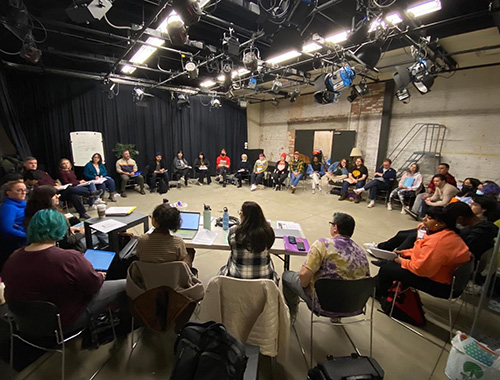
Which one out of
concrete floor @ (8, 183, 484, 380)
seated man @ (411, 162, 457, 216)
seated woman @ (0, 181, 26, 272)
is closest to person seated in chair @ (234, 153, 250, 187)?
seated man @ (411, 162, 457, 216)

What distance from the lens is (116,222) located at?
8.54 feet

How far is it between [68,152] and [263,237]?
730 centimetres

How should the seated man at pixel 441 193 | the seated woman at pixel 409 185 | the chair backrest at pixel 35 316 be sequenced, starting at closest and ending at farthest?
the chair backrest at pixel 35 316, the seated man at pixel 441 193, the seated woman at pixel 409 185

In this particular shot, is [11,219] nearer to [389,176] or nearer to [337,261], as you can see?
[337,261]

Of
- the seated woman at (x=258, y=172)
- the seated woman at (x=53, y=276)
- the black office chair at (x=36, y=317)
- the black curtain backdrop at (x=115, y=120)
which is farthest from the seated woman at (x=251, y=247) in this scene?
the black curtain backdrop at (x=115, y=120)

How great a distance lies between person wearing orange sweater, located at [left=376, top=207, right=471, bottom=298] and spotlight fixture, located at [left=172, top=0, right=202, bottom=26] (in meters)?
2.82

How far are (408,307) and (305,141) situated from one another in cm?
760

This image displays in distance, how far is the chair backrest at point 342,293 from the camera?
4.98 feet

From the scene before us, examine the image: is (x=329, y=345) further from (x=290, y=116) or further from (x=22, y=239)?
(x=290, y=116)

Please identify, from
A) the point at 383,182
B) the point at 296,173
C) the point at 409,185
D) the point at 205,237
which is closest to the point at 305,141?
the point at 296,173

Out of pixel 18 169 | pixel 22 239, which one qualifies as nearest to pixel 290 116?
pixel 18 169

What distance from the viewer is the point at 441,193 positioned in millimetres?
4449

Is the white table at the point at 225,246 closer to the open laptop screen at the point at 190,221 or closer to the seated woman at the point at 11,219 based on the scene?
the open laptop screen at the point at 190,221

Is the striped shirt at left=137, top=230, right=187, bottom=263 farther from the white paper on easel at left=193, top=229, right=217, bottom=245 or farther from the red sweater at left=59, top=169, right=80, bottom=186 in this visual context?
the red sweater at left=59, top=169, right=80, bottom=186
